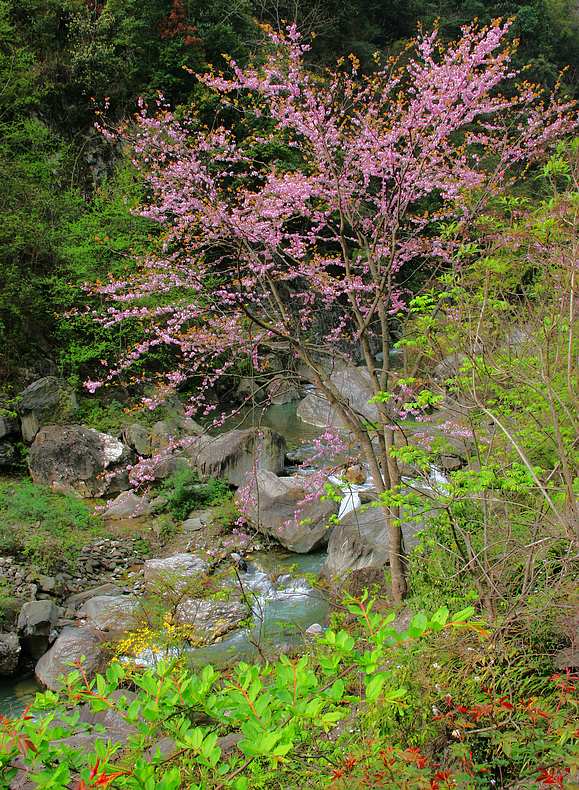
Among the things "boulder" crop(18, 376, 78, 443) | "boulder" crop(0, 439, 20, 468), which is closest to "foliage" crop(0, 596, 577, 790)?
"boulder" crop(0, 439, 20, 468)

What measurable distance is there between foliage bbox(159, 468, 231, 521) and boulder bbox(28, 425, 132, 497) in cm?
103

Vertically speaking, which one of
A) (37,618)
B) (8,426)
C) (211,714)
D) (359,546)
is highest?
(211,714)

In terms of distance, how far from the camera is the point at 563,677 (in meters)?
2.14

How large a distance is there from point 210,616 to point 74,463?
449 cm

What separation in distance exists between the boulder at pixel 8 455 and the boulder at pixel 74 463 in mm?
426

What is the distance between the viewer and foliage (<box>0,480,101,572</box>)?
7.17 m

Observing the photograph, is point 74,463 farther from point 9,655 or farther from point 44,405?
point 9,655

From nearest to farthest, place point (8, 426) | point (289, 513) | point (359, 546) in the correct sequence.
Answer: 1. point (359, 546)
2. point (289, 513)
3. point (8, 426)

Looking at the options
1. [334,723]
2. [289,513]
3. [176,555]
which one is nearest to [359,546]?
[289,513]

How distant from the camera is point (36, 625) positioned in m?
Answer: 5.84

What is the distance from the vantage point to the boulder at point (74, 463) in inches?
359

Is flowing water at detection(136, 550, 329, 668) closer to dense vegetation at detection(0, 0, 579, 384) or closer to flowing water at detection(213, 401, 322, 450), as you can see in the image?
flowing water at detection(213, 401, 322, 450)

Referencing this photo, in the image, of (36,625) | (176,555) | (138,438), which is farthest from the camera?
(138,438)

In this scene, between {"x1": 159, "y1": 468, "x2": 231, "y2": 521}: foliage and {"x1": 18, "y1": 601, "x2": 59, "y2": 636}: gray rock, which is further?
{"x1": 159, "y1": 468, "x2": 231, "y2": 521}: foliage
